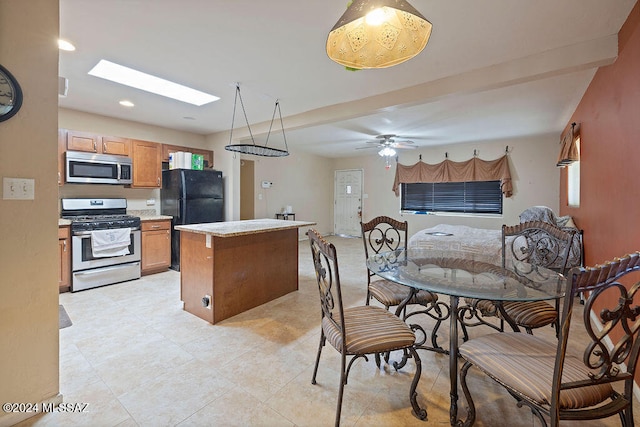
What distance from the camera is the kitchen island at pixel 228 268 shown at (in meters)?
2.67

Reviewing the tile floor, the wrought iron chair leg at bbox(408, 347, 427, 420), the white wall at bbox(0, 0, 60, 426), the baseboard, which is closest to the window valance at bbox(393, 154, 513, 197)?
the tile floor

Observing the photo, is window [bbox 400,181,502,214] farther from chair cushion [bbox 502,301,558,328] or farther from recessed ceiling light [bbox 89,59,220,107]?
recessed ceiling light [bbox 89,59,220,107]

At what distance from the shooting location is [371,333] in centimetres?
156

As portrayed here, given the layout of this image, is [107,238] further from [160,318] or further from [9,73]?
[9,73]

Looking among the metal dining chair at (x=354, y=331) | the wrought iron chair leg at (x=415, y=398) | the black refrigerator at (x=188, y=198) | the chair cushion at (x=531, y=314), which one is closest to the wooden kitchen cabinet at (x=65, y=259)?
the black refrigerator at (x=188, y=198)

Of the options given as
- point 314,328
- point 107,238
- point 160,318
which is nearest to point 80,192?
point 107,238

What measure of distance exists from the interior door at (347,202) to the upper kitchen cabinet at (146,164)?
5.05m

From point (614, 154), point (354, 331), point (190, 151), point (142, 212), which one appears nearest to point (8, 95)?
point (354, 331)

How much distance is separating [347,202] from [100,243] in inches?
236

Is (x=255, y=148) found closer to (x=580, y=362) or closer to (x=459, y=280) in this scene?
(x=459, y=280)

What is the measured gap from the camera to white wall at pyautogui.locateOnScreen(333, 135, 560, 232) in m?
5.57

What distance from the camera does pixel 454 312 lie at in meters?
1.68

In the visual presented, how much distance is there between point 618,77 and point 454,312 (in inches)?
89.0

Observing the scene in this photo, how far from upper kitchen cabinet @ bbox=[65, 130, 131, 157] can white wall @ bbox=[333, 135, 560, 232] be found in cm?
531
